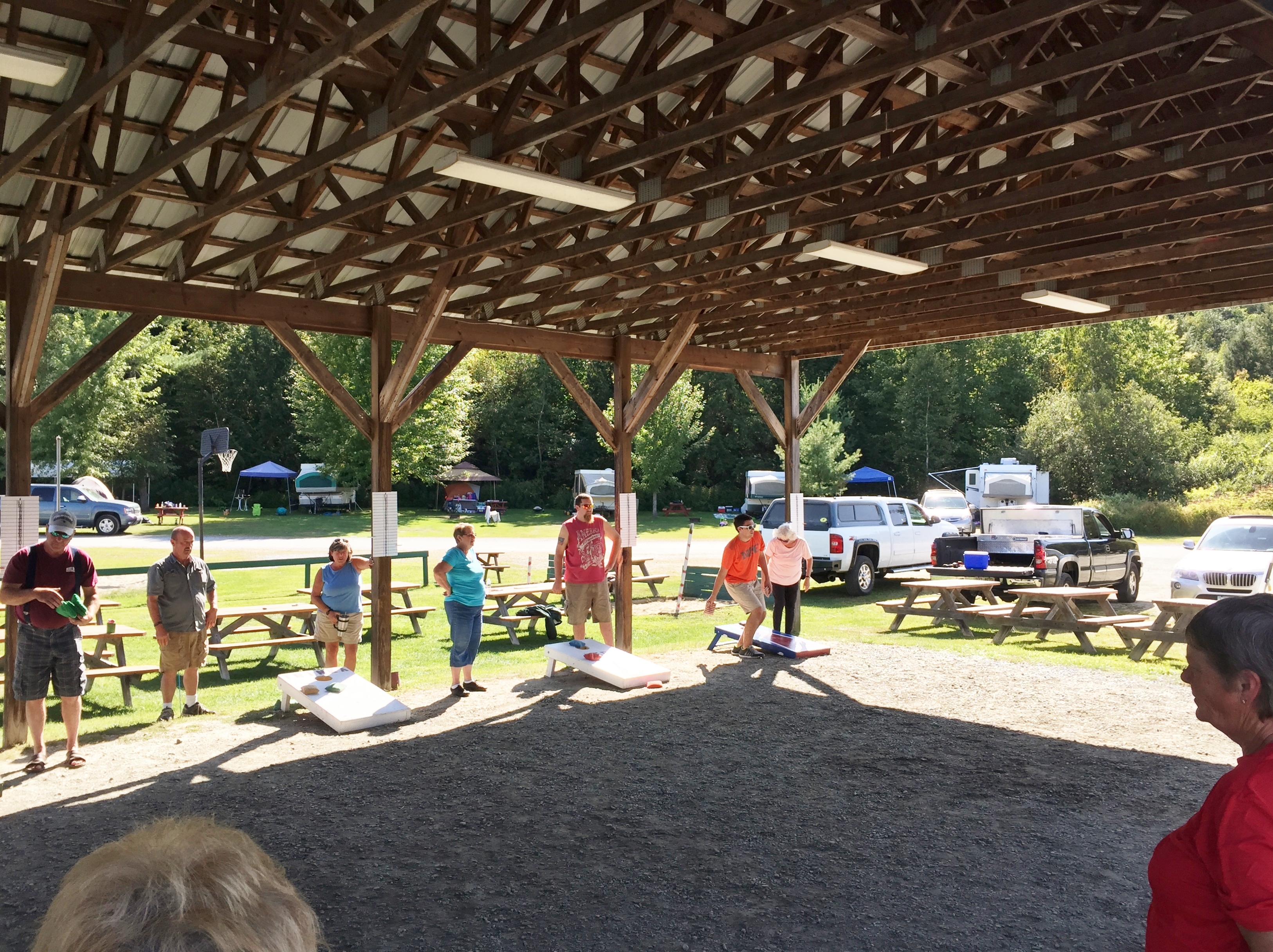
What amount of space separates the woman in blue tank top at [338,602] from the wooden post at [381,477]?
1.06 feet

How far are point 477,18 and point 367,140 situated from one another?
2.93ft

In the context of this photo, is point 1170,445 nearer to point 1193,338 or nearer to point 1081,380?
point 1081,380

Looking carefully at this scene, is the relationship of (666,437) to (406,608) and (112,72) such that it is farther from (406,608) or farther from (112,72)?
(112,72)

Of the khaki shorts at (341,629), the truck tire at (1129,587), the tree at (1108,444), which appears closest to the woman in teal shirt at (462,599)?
the khaki shorts at (341,629)

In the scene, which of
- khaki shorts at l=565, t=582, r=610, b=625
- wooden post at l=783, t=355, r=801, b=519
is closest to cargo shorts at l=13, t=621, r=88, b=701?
khaki shorts at l=565, t=582, r=610, b=625

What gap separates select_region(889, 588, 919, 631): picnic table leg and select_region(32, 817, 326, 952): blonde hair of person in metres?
13.6

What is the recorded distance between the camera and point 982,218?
9.24m

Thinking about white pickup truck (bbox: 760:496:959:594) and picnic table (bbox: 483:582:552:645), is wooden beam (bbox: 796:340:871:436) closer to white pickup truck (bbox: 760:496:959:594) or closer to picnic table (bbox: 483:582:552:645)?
white pickup truck (bbox: 760:496:959:594)

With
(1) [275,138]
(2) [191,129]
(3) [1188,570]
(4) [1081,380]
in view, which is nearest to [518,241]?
(1) [275,138]

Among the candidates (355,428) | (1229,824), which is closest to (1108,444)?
(355,428)

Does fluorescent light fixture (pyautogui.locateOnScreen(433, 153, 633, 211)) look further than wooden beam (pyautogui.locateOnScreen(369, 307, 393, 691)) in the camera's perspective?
No

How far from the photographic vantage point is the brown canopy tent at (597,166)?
476 cm

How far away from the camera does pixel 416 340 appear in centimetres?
953

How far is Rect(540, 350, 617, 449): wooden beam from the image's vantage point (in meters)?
11.5
